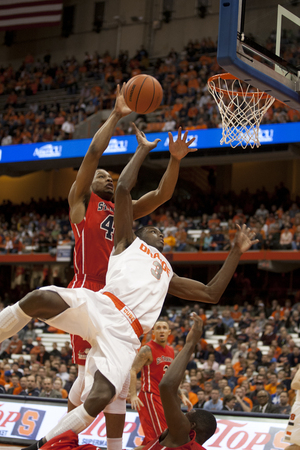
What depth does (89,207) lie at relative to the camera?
4.95 m

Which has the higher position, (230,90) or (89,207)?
(230,90)

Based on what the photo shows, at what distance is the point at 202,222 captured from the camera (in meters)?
19.2

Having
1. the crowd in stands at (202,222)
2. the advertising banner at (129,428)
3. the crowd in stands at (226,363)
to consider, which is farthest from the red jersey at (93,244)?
the crowd in stands at (202,222)

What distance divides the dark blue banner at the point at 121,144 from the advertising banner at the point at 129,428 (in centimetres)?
1088

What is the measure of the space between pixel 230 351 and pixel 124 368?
9.74 m

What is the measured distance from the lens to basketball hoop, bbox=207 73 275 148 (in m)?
6.68

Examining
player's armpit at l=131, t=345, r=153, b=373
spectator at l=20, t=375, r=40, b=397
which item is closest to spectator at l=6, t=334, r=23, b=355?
spectator at l=20, t=375, r=40, b=397

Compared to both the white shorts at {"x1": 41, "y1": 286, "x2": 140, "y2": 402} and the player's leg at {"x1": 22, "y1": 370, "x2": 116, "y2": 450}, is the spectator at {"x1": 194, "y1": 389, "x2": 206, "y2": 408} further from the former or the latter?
the player's leg at {"x1": 22, "y1": 370, "x2": 116, "y2": 450}

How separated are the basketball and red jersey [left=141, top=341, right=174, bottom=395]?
8.29 feet

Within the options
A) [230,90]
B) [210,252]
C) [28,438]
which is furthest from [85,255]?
[210,252]

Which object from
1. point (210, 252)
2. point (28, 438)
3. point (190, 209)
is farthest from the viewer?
point (190, 209)

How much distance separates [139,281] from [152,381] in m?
2.22

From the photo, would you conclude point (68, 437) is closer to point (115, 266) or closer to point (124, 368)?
point (124, 368)

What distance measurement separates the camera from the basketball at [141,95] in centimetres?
535
